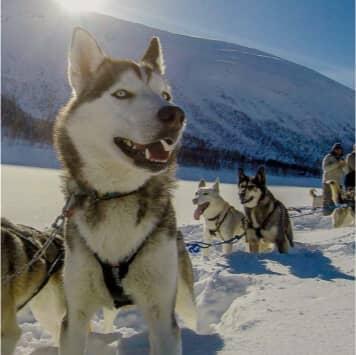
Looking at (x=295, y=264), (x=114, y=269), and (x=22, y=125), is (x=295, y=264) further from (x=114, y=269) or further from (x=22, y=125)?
(x=22, y=125)

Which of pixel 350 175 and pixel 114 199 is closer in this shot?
pixel 114 199

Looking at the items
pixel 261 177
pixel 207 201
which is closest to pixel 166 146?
pixel 261 177

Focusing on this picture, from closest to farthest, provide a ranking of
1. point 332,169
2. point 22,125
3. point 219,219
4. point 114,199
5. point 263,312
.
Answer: point 114,199 → point 263,312 → point 219,219 → point 332,169 → point 22,125

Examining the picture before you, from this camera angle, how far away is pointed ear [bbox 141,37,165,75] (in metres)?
2.71

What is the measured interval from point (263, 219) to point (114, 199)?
4301 millimetres

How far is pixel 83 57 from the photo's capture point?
2.44 meters

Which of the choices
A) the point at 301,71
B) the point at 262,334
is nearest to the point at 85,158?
the point at 262,334

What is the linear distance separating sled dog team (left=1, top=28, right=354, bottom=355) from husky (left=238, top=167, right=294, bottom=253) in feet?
13.1

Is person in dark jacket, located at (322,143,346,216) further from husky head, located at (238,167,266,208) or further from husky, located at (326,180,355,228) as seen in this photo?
husky head, located at (238,167,266,208)

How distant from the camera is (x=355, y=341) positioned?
2508mm

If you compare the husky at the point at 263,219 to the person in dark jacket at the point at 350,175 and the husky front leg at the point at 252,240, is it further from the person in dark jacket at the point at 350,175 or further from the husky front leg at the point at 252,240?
the person in dark jacket at the point at 350,175

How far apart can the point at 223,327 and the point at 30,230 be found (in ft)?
4.42

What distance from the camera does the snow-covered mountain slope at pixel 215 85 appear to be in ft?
187

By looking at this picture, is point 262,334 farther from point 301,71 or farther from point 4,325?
point 301,71
